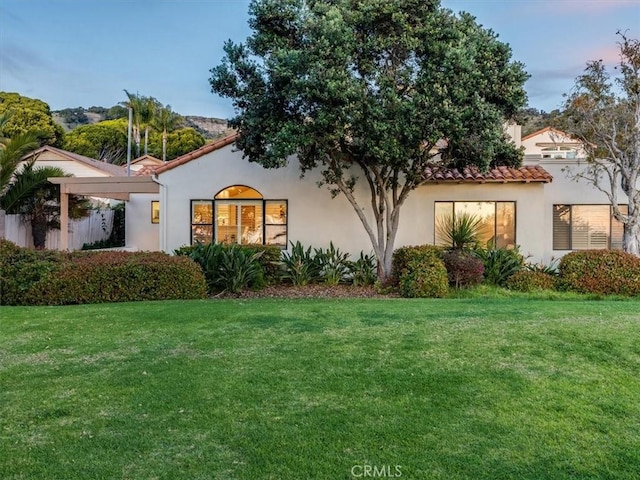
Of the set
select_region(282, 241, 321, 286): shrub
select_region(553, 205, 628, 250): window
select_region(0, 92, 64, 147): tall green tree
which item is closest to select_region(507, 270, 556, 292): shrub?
select_region(553, 205, 628, 250): window

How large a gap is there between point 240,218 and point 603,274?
1016 cm

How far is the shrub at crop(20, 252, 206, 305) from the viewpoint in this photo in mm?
10266

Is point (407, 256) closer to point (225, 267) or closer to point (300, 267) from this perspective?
point (300, 267)

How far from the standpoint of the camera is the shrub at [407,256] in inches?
501

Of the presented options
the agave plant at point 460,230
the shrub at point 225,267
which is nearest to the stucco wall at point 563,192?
the agave plant at point 460,230

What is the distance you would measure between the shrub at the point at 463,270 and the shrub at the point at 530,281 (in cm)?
88

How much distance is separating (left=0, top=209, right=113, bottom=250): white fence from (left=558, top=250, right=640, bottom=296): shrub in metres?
17.9

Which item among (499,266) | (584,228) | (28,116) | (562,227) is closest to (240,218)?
(499,266)

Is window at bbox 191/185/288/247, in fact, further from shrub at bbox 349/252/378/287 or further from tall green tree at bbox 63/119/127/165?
tall green tree at bbox 63/119/127/165

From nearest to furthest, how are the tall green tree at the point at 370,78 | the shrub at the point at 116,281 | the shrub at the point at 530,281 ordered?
1. the shrub at the point at 116,281
2. the tall green tree at the point at 370,78
3. the shrub at the point at 530,281

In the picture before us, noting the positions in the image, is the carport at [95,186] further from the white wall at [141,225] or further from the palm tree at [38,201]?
the white wall at [141,225]

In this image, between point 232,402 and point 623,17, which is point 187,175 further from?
point 623,17

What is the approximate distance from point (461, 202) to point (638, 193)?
478 cm

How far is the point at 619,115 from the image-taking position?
13.7 metres
